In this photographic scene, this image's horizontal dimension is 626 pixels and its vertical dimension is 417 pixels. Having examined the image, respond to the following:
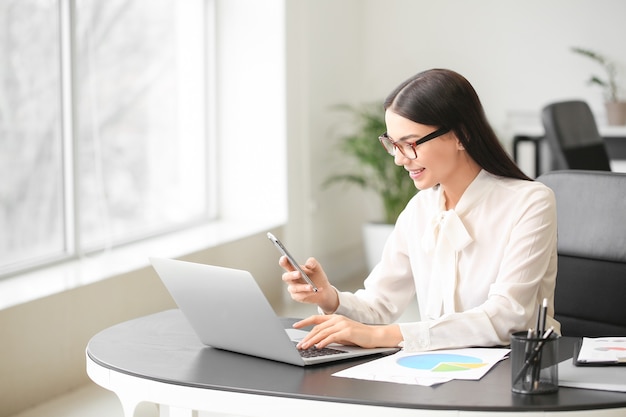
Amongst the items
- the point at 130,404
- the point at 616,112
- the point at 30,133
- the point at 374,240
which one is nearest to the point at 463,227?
the point at 130,404

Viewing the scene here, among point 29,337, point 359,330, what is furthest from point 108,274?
point 359,330

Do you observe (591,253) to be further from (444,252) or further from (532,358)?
(532,358)

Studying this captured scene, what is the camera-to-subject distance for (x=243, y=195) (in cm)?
548

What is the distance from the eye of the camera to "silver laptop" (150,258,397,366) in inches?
68.4

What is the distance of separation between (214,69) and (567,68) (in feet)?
7.61

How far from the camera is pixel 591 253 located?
235 cm

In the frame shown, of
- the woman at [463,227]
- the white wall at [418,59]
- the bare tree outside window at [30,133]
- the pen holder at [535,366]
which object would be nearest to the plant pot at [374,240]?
the white wall at [418,59]

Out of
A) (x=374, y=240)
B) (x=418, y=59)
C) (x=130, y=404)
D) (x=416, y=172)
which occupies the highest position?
(x=418, y=59)

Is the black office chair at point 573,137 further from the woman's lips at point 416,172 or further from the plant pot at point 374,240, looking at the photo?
the woman's lips at point 416,172

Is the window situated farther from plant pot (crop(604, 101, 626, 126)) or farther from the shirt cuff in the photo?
plant pot (crop(604, 101, 626, 126))

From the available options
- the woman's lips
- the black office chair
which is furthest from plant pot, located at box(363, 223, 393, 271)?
the woman's lips

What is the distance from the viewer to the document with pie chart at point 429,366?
1669 millimetres

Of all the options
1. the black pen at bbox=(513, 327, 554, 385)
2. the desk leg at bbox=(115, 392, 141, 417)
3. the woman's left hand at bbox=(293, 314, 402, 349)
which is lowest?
the desk leg at bbox=(115, 392, 141, 417)

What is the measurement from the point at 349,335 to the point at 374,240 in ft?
12.9
